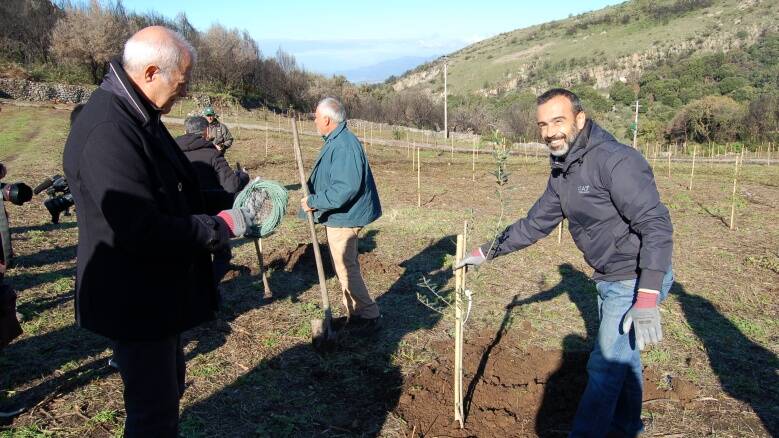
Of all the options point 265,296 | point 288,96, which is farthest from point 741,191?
point 288,96

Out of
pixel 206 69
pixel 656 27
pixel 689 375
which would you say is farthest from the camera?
pixel 656 27

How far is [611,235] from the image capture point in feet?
8.97

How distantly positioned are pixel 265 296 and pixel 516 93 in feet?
225

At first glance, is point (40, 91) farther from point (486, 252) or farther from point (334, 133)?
point (486, 252)

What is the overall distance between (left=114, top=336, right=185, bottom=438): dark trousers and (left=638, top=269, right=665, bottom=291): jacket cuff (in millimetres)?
2158

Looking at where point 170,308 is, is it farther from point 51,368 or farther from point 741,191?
point 741,191

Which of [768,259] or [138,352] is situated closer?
[138,352]

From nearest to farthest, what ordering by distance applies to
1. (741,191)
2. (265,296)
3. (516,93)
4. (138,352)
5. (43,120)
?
1. (138,352)
2. (265,296)
3. (741,191)
4. (43,120)
5. (516,93)

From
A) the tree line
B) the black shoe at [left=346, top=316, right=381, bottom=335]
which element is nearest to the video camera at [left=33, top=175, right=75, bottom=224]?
the black shoe at [left=346, top=316, right=381, bottom=335]

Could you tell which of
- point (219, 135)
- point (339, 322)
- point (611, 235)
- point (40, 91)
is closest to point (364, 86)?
point (40, 91)

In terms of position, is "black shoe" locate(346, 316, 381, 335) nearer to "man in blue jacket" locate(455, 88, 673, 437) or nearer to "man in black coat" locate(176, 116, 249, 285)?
"man in black coat" locate(176, 116, 249, 285)

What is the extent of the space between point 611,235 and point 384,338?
250cm

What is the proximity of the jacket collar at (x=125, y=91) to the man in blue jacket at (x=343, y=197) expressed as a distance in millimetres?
2281

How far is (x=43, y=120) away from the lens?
2289cm
